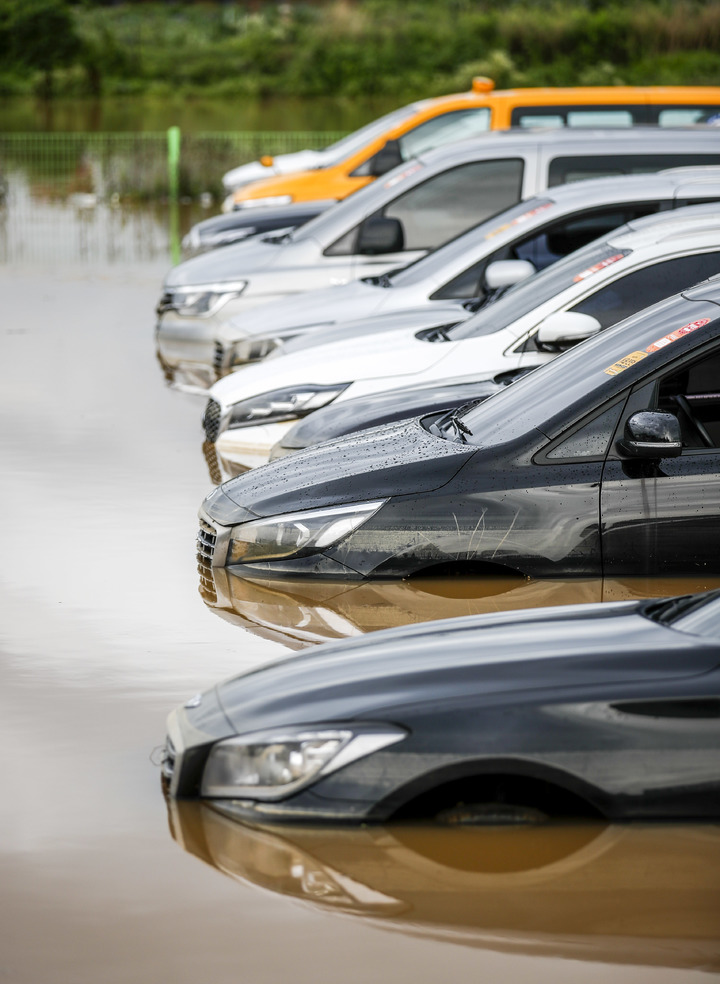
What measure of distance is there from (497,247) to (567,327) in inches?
77.7

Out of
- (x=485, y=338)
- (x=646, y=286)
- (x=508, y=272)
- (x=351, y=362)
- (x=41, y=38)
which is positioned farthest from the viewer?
(x=41, y=38)

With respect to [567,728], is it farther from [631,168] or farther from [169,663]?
[631,168]

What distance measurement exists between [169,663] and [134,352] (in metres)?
7.84

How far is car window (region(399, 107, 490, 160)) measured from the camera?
15891 millimetres

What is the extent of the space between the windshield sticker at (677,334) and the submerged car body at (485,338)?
1.36 m

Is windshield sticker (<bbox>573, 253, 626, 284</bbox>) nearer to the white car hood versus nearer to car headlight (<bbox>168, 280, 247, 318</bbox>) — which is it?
car headlight (<bbox>168, 280, 247, 318</bbox>)

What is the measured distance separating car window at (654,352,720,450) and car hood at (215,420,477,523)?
0.82 metres

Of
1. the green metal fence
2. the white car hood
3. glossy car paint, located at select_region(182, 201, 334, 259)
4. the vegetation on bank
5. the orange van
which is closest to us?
the orange van

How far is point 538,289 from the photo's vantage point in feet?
27.7

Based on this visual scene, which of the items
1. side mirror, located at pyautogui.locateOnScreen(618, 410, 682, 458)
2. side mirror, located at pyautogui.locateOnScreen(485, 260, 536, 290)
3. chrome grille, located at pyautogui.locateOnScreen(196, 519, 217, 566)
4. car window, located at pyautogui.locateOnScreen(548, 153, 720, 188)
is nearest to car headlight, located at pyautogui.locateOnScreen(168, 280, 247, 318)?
car window, located at pyautogui.locateOnScreen(548, 153, 720, 188)

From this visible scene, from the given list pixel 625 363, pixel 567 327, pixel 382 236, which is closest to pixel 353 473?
pixel 625 363

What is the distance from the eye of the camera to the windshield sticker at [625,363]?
6.34 metres

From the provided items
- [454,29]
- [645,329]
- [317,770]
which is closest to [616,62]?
[454,29]

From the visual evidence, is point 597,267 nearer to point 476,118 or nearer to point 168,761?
point 168,761
